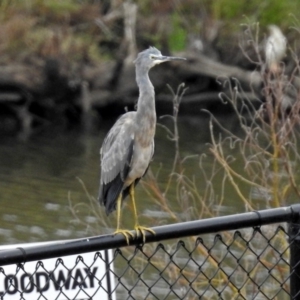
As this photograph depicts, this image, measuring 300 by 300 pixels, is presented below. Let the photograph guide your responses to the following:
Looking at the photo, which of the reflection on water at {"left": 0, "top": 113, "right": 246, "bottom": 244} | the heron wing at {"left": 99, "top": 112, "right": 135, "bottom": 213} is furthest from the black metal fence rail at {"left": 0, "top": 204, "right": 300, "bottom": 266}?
the reflection on water at {"left": 0, "top": 113, "right": 246, "bottom": 244}

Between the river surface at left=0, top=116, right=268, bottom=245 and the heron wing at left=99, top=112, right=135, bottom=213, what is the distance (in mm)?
4363

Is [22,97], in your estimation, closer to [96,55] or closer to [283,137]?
[96,55]

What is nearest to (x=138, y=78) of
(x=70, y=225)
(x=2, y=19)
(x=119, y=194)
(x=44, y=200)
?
(x=119, y=194)

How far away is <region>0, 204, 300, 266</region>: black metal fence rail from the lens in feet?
9.23

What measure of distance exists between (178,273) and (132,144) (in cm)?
243

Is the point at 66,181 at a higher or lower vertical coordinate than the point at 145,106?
higher

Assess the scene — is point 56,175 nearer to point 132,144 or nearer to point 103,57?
point 103,57

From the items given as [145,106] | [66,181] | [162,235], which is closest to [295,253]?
[162,235]

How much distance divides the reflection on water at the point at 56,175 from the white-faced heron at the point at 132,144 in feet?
18.2

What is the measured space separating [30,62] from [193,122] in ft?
15.7

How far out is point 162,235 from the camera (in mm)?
3125

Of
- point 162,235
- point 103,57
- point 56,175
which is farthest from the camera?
point 103,57

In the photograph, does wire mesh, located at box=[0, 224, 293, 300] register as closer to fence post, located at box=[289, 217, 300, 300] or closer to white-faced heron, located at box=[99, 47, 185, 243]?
fence post, located at box=[289, 217, 300, 300]

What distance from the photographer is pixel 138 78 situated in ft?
16.9
